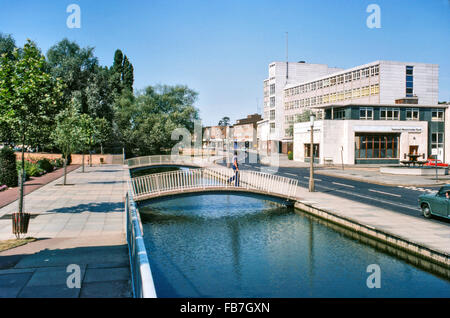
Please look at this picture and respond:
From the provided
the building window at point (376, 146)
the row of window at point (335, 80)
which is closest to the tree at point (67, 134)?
the building window at point (376, 146)

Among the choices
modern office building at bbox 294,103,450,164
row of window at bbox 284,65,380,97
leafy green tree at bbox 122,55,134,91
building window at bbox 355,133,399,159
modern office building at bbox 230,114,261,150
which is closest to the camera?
modern office building at bbox 294,103,450,164

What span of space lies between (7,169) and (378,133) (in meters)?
43.0

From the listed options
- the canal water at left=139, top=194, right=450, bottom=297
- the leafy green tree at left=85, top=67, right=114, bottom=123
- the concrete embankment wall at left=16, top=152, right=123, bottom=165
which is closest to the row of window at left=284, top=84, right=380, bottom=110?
the leafy green tree at left=85, top=67, right=114, bottom=123

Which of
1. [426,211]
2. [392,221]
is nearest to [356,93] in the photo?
[426,211]

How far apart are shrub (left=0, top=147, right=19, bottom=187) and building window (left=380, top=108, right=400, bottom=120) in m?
43.7

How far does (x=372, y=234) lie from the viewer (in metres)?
15.4

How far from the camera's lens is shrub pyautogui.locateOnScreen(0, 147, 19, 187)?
2706cm

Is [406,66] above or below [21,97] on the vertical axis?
above

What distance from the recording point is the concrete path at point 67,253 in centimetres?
785

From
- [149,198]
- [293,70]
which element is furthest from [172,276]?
[293,70]

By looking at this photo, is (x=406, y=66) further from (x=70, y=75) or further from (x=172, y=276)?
(x=172, y=276)

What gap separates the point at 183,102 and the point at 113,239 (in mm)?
64744

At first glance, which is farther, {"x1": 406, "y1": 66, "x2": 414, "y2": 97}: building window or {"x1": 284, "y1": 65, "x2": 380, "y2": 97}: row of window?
{"x1": 284, "y1": 65, "x2": 380, "y2": 97}: row of window

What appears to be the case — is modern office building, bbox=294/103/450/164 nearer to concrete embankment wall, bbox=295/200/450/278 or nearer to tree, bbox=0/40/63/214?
concrete embankment wall, bbox=295/200/450/278
